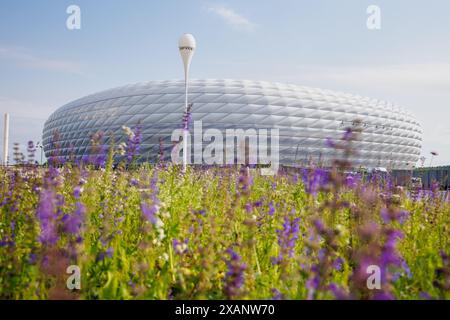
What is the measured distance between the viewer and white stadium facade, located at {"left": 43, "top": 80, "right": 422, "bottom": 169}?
3938 centimetres

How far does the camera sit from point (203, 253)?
7.13 feet

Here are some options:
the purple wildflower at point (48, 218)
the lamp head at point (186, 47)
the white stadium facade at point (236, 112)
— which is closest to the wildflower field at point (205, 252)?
the purple wildflower at point (48, 218)

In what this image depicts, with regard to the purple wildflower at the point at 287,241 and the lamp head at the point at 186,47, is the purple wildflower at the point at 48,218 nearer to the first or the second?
the purple wildflower at the point at 287,241

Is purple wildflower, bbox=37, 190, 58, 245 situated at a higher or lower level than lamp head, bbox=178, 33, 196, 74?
lower

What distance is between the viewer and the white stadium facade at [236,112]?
39375 millimetres

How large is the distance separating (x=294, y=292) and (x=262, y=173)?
5.60m

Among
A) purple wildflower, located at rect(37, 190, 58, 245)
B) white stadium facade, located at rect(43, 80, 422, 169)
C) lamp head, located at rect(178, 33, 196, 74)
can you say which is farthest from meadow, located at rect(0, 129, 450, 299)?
white stadium facade, located at rect(43, 80, 422, 169)

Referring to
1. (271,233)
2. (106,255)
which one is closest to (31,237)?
(106,255)

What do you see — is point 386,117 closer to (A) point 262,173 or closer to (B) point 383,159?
(B) point 383,159

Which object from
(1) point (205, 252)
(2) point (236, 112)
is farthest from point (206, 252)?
(2) point (236, 112)

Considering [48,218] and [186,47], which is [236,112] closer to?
[186,47]

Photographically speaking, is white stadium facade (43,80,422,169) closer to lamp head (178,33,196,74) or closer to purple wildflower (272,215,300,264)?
lamp head (178,33,196,74)

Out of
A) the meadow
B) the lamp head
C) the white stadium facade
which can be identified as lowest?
the meadow

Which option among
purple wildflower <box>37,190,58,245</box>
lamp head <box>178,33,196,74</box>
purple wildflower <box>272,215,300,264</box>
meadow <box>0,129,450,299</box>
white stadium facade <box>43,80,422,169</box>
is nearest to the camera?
meadow <box>0,129,450,299</box>
